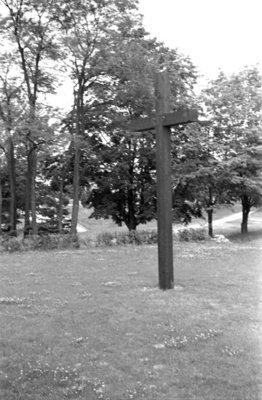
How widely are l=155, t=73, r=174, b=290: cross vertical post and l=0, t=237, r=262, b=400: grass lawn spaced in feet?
1.42

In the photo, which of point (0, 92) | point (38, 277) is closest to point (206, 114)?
point (0, 92)

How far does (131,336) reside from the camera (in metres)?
5.80

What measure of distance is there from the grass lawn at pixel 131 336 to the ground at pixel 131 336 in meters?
0.01

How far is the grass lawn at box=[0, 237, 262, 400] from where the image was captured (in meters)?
4.30

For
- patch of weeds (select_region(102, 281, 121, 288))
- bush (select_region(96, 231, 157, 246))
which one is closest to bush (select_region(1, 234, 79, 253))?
bush (select_region(96, 231, 157, 246))

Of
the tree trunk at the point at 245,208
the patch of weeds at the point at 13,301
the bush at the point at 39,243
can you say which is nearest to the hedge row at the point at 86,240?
the bush at the point at 39,243

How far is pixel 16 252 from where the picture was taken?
16.5 meters

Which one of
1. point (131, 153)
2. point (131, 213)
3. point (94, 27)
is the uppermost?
point (94, 27)

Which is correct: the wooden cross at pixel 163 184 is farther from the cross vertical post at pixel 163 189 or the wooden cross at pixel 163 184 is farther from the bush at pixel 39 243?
the bush at pixel 39 243

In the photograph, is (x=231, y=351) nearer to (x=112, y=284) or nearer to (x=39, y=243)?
(x=112, y=284)

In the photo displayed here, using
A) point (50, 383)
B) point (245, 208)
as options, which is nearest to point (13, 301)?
point (50, 383)

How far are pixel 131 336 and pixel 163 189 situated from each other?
11.6 feet

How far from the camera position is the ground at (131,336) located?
4.30 m

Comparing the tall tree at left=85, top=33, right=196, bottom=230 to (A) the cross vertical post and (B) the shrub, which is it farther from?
(A) the cross vertical post
